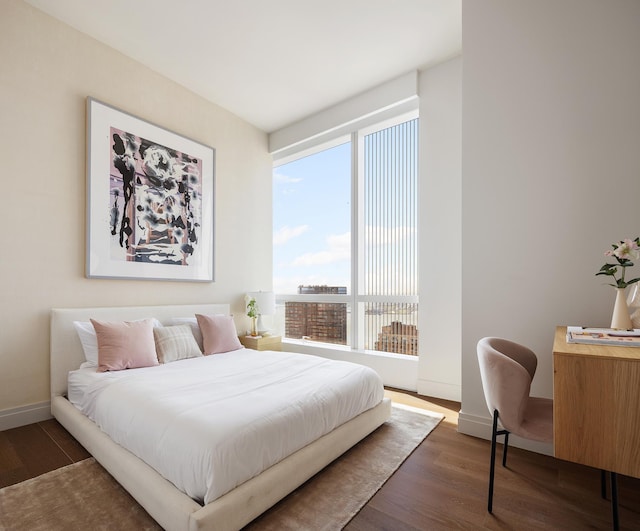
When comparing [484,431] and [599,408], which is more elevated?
[599,408]

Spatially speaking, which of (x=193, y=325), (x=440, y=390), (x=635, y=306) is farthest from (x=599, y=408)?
(x=193, y=325)

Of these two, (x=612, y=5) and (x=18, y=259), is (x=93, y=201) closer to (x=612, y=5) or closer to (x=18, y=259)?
(x=18, y=259)

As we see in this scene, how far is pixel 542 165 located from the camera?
2.35m

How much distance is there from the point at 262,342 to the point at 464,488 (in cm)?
279

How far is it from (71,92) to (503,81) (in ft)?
11.8

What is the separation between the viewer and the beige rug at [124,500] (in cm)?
158

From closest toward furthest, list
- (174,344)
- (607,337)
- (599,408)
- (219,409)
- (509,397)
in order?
(599,408) → (607,337) → (509,397) → (219,409) → (174,344)

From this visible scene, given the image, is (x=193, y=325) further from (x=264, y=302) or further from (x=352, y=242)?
(x=352, y=242)

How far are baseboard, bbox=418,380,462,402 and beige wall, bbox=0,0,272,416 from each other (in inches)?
112

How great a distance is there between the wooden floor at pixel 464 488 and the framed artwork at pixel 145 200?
1468 mm

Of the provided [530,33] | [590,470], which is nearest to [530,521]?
[590,470]

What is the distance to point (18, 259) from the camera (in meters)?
2.69

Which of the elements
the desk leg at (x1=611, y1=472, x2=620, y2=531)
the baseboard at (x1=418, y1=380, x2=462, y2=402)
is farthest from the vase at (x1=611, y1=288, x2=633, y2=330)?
the baseboard at (x1=418, y1=380, x2=462, y2=402)

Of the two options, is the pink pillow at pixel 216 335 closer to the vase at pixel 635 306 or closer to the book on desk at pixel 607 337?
the book on desk at pixel 607 337
